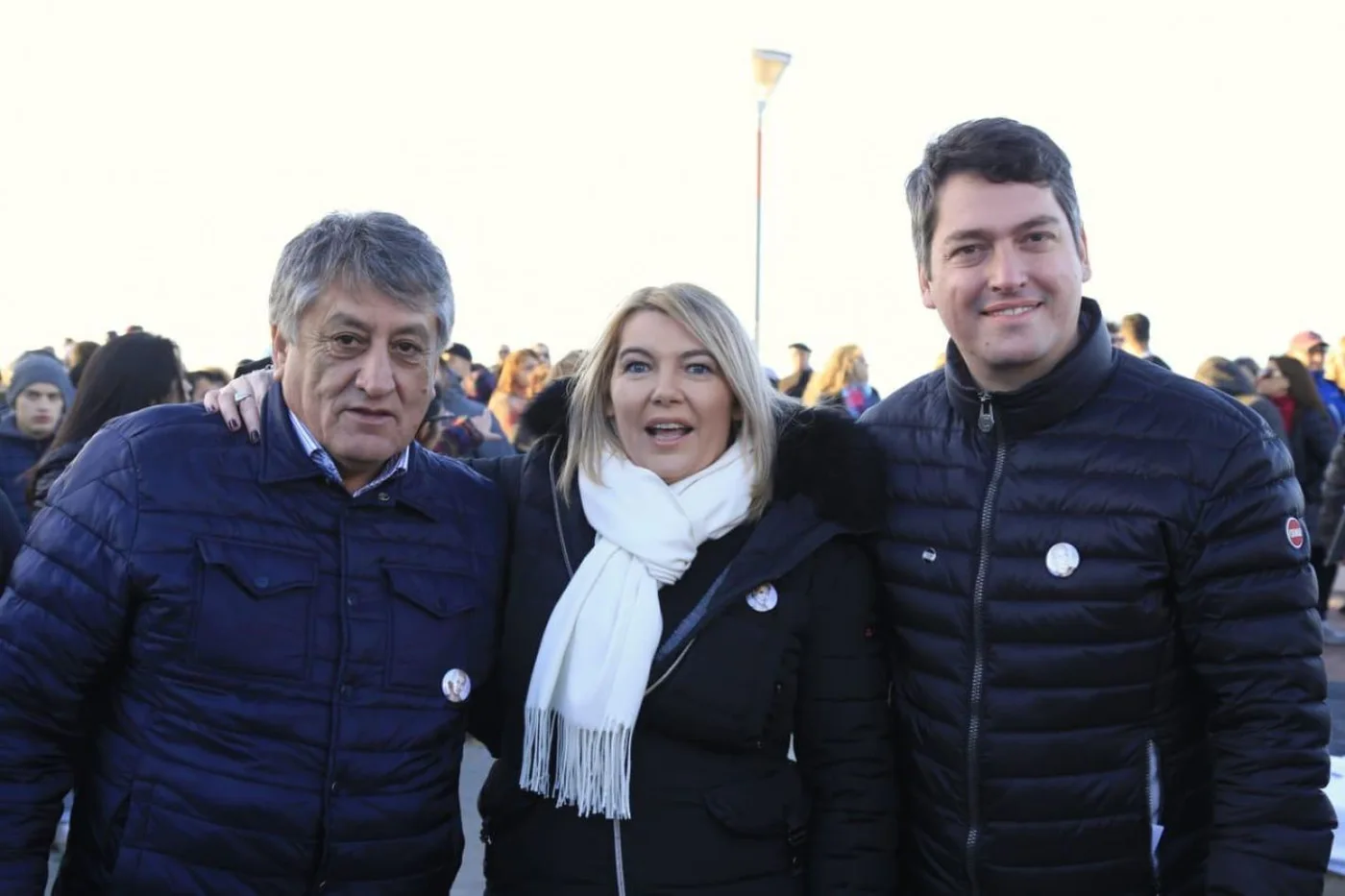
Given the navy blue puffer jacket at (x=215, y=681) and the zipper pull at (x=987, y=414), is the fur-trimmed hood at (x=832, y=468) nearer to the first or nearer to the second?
the zipper pull at (x=987, y=414)

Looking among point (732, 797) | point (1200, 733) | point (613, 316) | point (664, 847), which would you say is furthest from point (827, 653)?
point (613, 316)

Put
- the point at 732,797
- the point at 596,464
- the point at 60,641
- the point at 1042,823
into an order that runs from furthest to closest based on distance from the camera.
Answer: the point at 596,464, the point at 732,797, the point at 1042,823, the point at 60,641

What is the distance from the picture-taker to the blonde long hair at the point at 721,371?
2750 millimetres

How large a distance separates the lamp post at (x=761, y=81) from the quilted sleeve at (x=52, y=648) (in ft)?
32.6

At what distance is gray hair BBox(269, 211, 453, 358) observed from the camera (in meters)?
2.36

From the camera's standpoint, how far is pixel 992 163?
2412mm

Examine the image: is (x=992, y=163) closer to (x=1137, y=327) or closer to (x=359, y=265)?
(x=359, y=265)

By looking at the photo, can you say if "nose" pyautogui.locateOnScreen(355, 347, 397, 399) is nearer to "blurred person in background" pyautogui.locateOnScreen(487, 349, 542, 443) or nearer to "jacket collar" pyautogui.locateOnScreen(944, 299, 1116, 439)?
"jacket collar" pyautogui.locateOnScreen(944, 299, 1116, 439)

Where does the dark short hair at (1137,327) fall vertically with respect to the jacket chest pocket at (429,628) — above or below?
above

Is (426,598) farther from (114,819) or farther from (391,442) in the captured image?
(114,819)

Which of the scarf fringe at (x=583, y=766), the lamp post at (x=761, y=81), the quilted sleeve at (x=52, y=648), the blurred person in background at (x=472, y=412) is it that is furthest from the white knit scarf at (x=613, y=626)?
the lamp post at (x=761, y=81)

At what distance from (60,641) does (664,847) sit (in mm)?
1192

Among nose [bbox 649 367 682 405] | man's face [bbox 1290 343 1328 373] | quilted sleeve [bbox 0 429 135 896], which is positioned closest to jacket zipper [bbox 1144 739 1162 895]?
nose [bbox 649 367 682 405]

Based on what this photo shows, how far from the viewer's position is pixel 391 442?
242 centimetres
